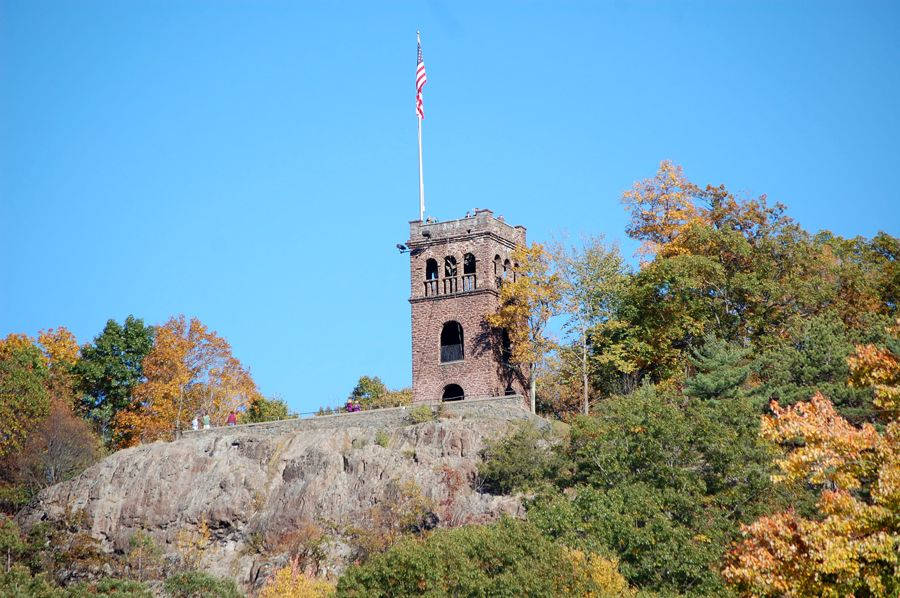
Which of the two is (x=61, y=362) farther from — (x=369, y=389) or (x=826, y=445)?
(x=826, y=445)

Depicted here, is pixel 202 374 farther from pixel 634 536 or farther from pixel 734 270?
pixel 634 536

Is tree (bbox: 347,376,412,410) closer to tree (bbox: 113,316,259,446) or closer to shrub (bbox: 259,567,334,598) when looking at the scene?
tree (bbox: 113,316,259,446)

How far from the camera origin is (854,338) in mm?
56688

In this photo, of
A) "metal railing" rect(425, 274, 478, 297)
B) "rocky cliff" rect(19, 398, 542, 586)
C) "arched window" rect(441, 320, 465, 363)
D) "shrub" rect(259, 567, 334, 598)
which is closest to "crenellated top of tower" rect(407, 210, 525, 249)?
"metal railing" rect(425, 274, 478, 297)

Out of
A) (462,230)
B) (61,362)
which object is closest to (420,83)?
(462,230)

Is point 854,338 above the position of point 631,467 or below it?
above

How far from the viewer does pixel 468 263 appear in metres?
66.8

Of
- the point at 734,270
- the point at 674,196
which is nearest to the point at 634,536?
the point at 734,270

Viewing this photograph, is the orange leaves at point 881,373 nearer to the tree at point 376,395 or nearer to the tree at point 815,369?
the tree at point 815,369

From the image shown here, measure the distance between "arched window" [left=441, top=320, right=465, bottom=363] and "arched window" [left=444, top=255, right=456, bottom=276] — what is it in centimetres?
257

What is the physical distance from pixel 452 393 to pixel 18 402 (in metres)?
22.6

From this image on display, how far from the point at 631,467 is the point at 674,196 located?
2421 cm

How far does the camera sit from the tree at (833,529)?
26578 millimetres

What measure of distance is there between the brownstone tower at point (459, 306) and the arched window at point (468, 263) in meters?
0.04
